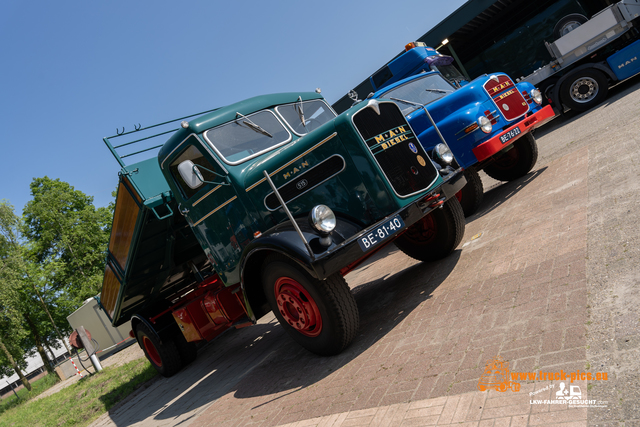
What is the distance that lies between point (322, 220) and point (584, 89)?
37.8ft

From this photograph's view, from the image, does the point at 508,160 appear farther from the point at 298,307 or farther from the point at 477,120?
the point at 298,307

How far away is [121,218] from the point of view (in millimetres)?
6438

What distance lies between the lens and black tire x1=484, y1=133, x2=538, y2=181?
800 cm

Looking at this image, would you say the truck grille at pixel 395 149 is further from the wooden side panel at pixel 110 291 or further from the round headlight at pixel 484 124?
the wooden side panel at pixel 110 291

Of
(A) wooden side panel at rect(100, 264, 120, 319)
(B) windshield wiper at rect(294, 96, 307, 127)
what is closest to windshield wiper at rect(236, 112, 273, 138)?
(B) windshield wiper at rect(294, 96, 307, 127)

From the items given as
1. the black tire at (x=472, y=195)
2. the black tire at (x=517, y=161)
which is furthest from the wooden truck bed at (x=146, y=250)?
the black tire at (x=517, y=161)

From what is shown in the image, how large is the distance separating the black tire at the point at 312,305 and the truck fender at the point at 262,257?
6.9 inches

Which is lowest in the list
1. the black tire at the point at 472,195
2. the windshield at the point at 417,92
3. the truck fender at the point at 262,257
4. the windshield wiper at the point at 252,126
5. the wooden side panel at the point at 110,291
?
the black tire at the point at 472,195

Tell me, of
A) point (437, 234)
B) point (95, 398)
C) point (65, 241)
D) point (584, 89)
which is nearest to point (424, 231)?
point (437, 234)

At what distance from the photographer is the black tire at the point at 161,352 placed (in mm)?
7391

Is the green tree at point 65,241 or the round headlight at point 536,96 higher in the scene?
the green tree at point 65,241

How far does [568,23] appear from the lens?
14.0m
